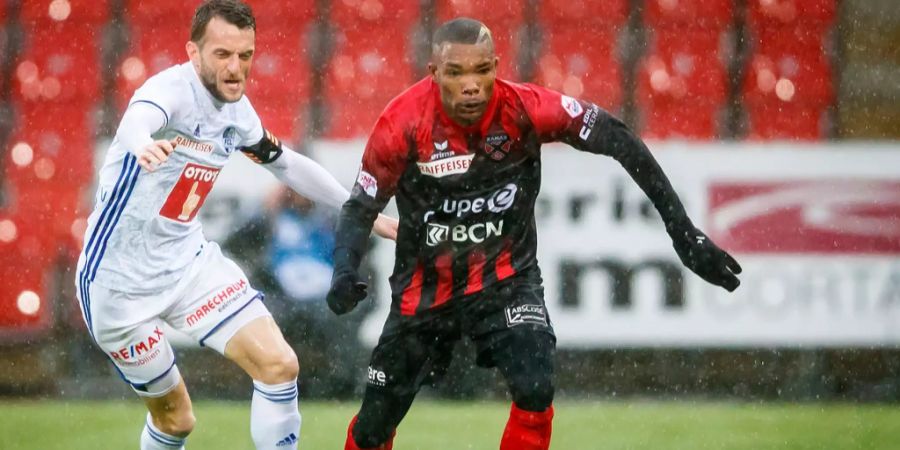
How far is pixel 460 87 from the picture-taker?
4.48m

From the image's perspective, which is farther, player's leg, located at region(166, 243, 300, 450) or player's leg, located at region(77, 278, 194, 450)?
player's leg, located at region(77, 278, 194, 450)

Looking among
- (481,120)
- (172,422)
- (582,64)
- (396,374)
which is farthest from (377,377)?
(582,64)

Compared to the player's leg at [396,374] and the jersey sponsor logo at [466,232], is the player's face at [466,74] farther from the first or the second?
the player's leg at [396,374]

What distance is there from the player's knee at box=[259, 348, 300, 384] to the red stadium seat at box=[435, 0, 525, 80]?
4059 mm

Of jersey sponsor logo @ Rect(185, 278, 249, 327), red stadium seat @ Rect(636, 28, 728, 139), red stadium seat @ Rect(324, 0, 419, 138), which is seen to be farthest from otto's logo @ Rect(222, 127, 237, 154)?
red stadium seat @ Rect(636, 28, 728, 139)

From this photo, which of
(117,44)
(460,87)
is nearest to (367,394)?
(460,87)

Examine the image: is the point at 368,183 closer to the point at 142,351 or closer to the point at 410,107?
the point at 410,107

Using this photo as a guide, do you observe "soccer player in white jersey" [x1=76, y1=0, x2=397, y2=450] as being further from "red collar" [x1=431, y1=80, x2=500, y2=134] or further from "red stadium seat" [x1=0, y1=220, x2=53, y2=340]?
"red stadium seat" [x1=0, y1=220, x2=53, y2=340]

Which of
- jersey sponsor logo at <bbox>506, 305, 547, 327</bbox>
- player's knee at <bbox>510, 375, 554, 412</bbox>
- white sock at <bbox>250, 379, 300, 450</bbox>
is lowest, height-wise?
white sock at <bbox>250, 379, 300, 450</bbox>

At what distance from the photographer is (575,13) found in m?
8.71

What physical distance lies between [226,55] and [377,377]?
4.08ft

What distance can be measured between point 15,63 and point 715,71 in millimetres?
4364

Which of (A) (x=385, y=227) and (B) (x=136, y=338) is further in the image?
(A) (x=385, y=227)

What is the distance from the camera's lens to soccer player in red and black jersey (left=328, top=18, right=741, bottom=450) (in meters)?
4.56
